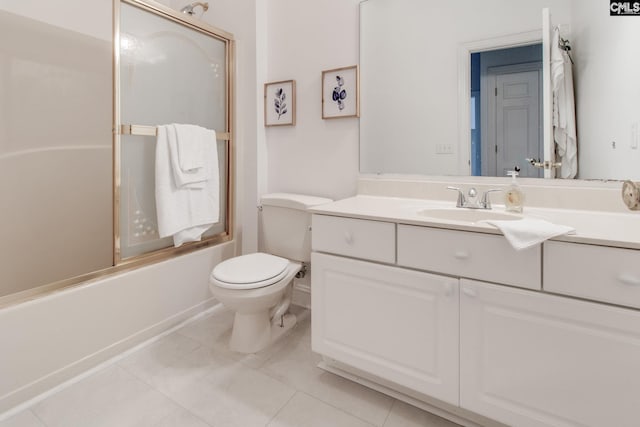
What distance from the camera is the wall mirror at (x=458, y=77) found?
1336 mm

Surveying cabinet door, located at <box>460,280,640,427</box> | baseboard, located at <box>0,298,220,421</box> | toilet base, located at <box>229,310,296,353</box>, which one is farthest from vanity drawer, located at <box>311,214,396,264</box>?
baseboard, located at <box>0,298,220,421</box>

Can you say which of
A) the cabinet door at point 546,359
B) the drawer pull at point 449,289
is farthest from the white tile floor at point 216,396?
the drawer pull at point 449,289

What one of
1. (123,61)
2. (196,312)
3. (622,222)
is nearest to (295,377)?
(196,312)

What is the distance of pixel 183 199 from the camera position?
192cm

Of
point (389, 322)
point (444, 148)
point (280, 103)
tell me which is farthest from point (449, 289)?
point (280, 103)

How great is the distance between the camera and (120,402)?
1.40 m

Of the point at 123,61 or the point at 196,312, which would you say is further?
the point at 196,312

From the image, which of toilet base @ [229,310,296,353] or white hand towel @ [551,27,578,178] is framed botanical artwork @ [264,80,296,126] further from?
white hand towel @ [551,27,578,178]

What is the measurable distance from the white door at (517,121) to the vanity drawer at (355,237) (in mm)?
683

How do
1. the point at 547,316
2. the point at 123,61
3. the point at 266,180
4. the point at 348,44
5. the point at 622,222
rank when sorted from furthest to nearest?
the point at 266,180
the point at 348,44
the point at 123,61
the point at 622,222
the point at 547,316

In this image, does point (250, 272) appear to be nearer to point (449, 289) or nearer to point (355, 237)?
point (355, 237)

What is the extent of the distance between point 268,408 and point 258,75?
191 centimetres

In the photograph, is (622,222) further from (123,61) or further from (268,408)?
(123,61)

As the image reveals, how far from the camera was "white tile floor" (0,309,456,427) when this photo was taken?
4.32 ft
